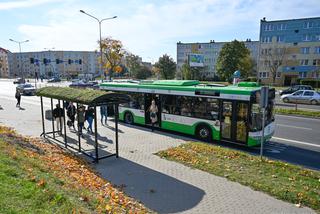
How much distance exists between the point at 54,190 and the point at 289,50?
63.0 meters

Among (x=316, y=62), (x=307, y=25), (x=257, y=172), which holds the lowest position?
(x=257, y=172)

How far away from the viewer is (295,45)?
56594mm

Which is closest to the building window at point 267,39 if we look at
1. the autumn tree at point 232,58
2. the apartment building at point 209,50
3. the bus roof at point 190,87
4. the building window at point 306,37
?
the building window at point 306,37

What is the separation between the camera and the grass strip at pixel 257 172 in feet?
20.2

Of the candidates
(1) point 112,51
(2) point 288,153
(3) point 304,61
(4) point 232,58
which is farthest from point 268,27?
(2) point 288,153

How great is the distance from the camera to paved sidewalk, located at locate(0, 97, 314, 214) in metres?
5.70

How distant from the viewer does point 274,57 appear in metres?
57.1

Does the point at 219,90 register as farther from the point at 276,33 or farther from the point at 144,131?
the point at 276,33

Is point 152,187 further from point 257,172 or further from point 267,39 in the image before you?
point 267,39

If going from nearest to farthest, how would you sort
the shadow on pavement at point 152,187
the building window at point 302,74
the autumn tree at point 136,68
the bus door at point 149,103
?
the shadow on pavement at point 152,187 → the bus door at point 149,103 → the building window at point 302,74 → the autumn tree at point 136,68

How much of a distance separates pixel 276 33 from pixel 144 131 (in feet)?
182

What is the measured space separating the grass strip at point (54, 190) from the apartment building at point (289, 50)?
5814cm

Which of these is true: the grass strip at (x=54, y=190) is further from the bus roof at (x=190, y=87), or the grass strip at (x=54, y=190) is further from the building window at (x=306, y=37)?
the building window at (x=306, y=37)

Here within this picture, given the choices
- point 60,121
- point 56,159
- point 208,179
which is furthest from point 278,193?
point 60,121
